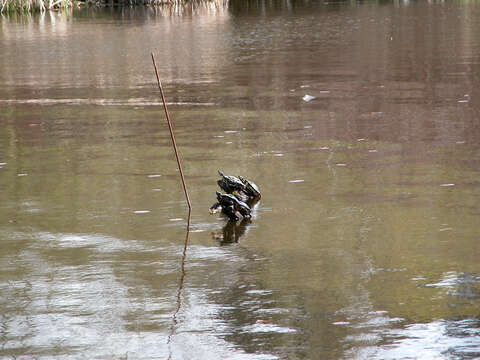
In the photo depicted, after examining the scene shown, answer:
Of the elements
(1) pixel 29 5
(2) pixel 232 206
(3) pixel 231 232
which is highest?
(1) pixel 29 5

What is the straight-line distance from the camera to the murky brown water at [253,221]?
5.48 metres

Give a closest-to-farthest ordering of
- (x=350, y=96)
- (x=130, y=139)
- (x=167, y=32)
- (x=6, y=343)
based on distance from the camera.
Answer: (x=6, y=343) < (x=130, y=139) < (x=350, y=96) < (x=167, y=32)

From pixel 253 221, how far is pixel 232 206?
0.24m

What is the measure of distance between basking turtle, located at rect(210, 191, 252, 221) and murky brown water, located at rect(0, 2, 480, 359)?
15 centimetres

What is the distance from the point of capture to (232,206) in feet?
27.0

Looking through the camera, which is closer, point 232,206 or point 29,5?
point 232,206

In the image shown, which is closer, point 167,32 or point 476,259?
point 476,259

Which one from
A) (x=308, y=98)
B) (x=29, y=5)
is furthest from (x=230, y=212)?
(x=29, y=5)

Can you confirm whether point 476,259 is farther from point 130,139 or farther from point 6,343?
point 130,139

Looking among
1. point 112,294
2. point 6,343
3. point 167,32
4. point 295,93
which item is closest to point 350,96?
point 295,93

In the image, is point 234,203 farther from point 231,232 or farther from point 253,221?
point 231,232

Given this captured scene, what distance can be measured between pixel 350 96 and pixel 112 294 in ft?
32.8

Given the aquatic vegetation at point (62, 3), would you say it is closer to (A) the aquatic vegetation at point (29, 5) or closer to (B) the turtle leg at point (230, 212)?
(A) the aquatic vegetation at point (29, 5)

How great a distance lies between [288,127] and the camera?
12961mm
